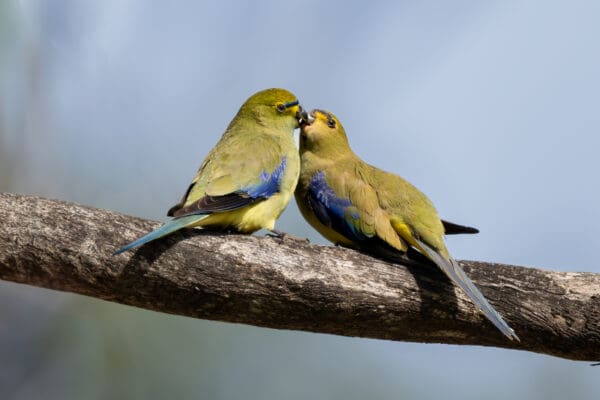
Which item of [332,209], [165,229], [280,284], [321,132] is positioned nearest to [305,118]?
[321,132]

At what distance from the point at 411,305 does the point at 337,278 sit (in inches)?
17.7

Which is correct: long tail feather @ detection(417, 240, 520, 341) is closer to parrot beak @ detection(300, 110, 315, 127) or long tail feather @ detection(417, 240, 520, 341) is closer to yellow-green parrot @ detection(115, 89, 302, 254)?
yellow-green parrot @ detection(115, 89, 302, 254)

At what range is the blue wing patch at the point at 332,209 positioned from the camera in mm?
4883

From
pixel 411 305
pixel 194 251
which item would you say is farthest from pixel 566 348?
pixel 194 251

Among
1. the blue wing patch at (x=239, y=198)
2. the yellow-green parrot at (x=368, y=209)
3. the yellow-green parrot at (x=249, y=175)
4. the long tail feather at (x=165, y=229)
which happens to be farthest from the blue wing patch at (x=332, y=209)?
the long tail feather at (x=165, y=229)

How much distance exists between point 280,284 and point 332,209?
0.94 m

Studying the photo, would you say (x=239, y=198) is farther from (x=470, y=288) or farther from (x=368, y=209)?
(x=470, y=288)

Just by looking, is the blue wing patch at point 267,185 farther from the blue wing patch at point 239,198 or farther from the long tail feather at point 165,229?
the long tail feather at point 165,229

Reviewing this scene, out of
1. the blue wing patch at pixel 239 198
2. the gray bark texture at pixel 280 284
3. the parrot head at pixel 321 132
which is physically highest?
the parrot head at pixel 321 132

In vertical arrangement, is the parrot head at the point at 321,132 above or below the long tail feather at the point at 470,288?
above

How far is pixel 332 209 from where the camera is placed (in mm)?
5023

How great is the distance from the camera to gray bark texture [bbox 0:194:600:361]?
4195mm

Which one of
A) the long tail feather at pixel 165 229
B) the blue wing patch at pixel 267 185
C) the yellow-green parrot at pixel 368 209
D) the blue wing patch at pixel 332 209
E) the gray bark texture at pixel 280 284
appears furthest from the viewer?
the blue wing patch at pixel 332 209

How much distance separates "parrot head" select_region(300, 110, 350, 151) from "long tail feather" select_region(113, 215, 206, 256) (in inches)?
63.9
